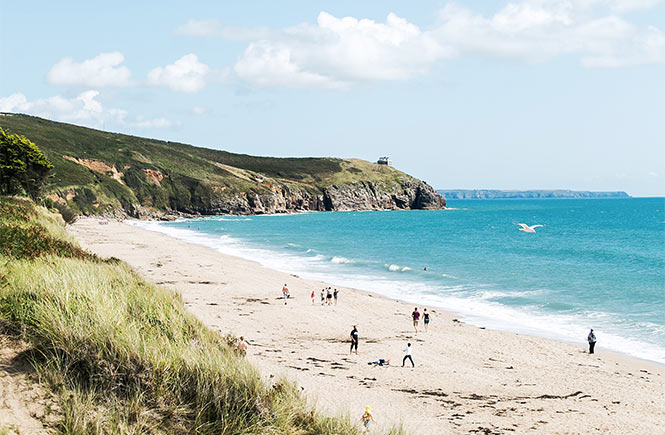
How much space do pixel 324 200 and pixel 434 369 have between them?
511 feet

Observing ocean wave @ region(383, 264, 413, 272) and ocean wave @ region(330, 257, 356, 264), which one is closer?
ocean wave @ region(383, 264, 413, 272)

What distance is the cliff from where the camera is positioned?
10888 cm

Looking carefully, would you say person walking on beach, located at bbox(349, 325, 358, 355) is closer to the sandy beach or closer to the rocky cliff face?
the sandy beach

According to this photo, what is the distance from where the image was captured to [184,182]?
449 ft

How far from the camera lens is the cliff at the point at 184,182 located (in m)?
109

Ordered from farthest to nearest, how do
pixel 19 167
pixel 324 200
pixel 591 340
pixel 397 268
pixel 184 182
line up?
pixel 324 200 → pixel 184 182 → pixel 19 167 → pixel 397 268 → pixel 591 340

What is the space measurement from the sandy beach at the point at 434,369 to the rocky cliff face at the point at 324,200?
311 feet

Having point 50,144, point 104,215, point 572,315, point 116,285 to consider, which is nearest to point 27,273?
point 116,285

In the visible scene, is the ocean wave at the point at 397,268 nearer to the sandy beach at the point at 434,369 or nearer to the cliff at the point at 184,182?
the sandy beach at the point at 434,369

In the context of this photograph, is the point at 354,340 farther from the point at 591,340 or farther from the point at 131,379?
the point at 131,379

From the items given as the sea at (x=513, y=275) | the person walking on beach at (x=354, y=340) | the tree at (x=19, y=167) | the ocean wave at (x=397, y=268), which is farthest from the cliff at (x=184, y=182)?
the person walking on beach at (x=354, y=340)

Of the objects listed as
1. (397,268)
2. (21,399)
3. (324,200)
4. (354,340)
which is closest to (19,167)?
(397,268)

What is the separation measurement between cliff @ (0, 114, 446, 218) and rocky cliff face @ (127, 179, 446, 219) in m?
0.27

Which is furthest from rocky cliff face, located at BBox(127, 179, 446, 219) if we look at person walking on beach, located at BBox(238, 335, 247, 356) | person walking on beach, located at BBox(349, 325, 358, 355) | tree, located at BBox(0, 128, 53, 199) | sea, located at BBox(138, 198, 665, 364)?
person walking on beach, located at BBox(238, 335, 247, 356)
